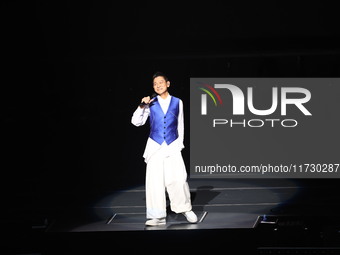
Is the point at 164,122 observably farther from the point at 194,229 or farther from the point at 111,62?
the point at 111,62

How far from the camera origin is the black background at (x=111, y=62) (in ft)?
33.1

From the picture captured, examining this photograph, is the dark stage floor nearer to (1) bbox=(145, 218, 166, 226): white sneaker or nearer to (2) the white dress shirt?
(1) bbox=(145, 218, 166, 226): white sneaker

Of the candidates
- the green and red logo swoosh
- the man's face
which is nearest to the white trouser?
the man's face

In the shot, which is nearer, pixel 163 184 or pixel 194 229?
pixel 194 229

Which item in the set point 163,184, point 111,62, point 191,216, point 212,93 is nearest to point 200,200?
point 191,216

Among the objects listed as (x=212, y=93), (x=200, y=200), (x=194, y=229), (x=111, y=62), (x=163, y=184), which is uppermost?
(x=111, y=62)

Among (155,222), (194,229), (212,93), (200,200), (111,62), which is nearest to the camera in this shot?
(194,229)

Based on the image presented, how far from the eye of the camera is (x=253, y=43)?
11.1 m

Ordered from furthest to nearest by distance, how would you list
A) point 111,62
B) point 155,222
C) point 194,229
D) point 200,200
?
1. point 111,62
2. point 200,200
3. point 155,222
4. point 194,229

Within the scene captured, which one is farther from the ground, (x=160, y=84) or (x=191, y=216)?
(x=160, y=84)

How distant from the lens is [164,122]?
7.52m

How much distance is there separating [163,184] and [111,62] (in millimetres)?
6302

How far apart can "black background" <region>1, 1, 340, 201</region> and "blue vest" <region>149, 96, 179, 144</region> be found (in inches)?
87.5

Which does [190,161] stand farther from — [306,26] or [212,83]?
[306,26]
